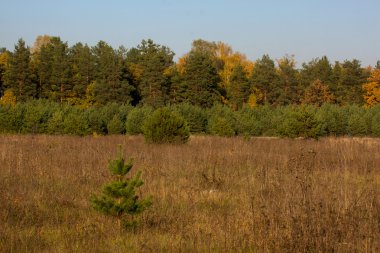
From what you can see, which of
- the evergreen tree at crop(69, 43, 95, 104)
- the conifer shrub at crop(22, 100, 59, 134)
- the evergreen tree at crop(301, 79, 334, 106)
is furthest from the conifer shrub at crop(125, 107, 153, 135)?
the evergreen tree at crop(301, 79, 334, 106)

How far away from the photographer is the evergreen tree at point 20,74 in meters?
45.4

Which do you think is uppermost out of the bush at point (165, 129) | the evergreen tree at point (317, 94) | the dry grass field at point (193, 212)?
the evergreen tree at point (317, 94)

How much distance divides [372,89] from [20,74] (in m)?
41.1

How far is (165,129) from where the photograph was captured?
1716 centimetres

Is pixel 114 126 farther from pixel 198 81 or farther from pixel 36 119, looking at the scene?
pixel 198 81

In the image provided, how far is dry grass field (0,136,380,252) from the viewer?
15.8 ft

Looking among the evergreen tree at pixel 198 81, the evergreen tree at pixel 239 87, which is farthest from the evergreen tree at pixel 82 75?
the evergreen tree at pixel 239 87

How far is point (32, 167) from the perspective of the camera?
10.0 meters

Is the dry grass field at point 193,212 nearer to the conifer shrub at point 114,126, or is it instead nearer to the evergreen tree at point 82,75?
the conifer shrub at point 114,126

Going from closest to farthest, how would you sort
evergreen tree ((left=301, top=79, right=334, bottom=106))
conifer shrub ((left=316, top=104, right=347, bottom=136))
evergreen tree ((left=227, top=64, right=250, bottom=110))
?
1. conifer shrub ((left=316, top=104, right=347, bottom=136))
2. evergreen tree ((left=301, top=79, right=334, bottom=106))
3. evergreen tree ((left=227, top=64, right=250, bottom=110))

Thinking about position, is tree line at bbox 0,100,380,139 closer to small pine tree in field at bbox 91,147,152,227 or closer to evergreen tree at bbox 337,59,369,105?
small pine tree in field at bbox 91,147,152,227

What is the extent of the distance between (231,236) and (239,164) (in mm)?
6566

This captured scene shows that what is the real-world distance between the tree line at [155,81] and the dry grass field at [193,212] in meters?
34.1

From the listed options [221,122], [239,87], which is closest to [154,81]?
[239,87]
